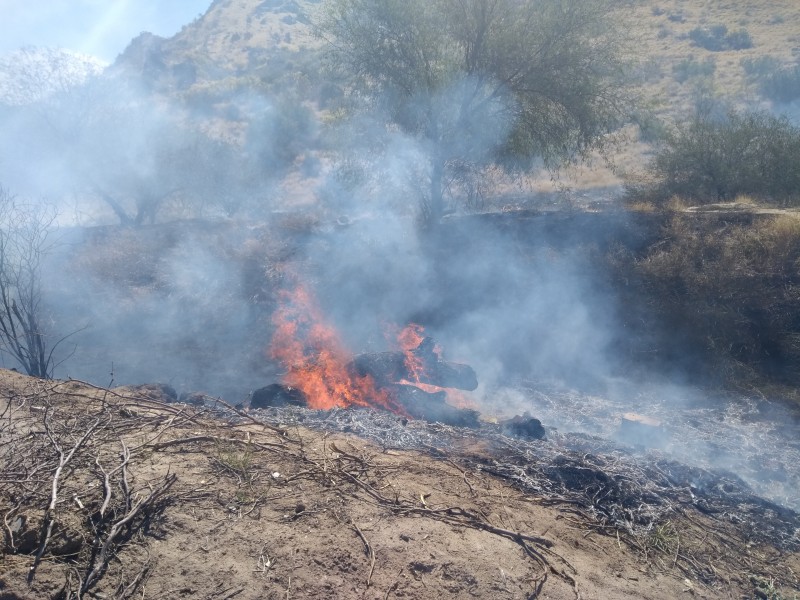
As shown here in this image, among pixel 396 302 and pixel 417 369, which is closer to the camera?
pixel 417 369

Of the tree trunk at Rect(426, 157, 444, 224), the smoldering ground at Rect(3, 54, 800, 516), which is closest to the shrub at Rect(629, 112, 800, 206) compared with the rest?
the smoldering ground at Rect(3, 54, 800, 516)

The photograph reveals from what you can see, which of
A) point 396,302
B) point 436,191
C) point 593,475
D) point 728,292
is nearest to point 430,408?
point 593,475

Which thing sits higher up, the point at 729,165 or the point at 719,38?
the point at 719,38

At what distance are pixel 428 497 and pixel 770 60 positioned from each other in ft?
97.0

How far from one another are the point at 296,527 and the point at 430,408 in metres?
4.18

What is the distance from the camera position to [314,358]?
9656 mm

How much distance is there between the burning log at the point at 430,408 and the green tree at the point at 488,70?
6.17m

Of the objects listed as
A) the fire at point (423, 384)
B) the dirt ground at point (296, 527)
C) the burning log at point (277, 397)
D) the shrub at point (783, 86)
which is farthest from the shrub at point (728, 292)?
the shrub at point (783, 86)

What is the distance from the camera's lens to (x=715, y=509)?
17.1 feet

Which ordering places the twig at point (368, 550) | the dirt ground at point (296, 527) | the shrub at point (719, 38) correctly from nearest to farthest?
the dirt ground at point (296, 527), the twig at point (368, 550), the shrub at point (719, 38)

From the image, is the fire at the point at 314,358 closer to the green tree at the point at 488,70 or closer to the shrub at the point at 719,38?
the green tree at the point at 488,70

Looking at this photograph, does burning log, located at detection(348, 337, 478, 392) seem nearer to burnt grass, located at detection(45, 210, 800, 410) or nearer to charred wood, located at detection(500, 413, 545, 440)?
burnt grass, located at detection(45, 210, 800, 410)

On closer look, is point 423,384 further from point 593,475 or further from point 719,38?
point 719,38

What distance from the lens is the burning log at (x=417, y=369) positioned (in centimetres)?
864
